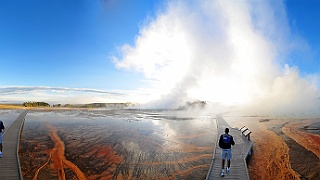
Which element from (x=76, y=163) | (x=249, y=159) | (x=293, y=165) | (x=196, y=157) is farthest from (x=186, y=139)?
(x=76, y=163)

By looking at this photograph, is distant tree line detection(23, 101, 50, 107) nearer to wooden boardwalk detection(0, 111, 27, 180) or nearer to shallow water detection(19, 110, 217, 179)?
shallow water detection(19, 110, 217, 179)

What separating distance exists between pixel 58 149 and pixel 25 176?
477 cm

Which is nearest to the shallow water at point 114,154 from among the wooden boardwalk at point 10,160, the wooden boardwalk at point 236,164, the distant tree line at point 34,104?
the wooden boardwalk at point 10,160

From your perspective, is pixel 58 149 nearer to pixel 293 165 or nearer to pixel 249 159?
pixel 249 159

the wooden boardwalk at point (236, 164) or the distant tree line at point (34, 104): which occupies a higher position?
the distant tree line at point (34, 104)

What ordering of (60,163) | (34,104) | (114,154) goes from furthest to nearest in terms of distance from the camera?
(34,104) < (114,154) < (60,163)

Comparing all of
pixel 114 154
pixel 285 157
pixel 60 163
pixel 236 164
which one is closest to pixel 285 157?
pixel 285 157

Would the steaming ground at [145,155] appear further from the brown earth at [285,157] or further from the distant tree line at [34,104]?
the distant tree line at [34,104]

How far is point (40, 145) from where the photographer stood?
16.9 meters

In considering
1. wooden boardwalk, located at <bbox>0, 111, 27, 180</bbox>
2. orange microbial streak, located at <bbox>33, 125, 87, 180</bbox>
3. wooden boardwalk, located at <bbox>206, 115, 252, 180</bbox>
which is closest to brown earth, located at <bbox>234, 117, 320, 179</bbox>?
wooden boardwalk, located at <bbox>206, 115, 252, 180</bbox>

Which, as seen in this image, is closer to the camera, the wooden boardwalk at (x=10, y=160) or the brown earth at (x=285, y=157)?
the wooden boardwalk at (x=10, y=160)

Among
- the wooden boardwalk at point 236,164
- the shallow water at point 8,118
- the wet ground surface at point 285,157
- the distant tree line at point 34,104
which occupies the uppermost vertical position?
the distant tree line at point 34,104

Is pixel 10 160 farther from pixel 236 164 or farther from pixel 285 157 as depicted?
pixel 285 157

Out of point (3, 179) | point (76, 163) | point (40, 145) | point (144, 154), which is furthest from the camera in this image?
point (40, 145)
